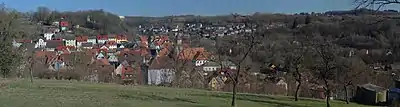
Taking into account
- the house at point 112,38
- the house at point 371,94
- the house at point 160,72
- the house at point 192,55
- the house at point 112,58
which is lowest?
the house at point 371,94

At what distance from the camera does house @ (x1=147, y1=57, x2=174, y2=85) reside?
4991 centimetres

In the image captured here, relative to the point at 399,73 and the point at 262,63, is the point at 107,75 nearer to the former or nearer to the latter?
the point at 262,63

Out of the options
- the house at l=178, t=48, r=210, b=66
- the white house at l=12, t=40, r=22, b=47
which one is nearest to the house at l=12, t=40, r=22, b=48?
the white house at l=12, t=40, r=22, b=47

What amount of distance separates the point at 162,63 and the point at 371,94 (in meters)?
24.6

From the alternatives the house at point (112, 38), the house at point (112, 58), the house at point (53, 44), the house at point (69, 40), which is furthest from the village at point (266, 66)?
the house at point (112, 38)

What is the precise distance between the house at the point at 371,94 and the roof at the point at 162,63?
1975 cm

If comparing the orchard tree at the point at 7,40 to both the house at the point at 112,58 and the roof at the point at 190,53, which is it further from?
the house at the point at 112,58

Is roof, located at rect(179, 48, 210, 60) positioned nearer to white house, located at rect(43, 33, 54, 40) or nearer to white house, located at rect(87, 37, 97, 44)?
white house, located at rect(87, 37, 97, 44)

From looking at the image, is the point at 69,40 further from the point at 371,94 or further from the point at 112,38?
the point at 371,94

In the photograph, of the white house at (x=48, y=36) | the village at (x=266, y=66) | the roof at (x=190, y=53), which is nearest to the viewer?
the village at (x=266, y=66)

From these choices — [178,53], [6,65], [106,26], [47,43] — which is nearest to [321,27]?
[178,53]

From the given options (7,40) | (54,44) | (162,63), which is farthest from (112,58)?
(7,40)

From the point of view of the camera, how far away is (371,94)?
38250mm

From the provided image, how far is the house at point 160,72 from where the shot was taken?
4991 centimetres
